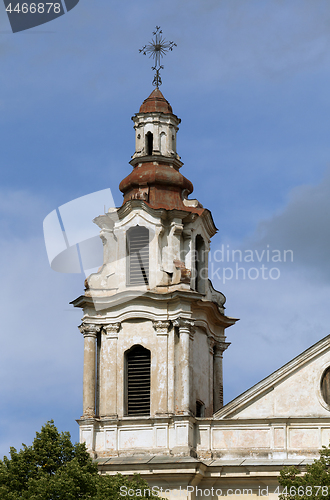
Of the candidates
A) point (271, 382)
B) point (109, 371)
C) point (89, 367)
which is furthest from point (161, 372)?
point (271, 382)

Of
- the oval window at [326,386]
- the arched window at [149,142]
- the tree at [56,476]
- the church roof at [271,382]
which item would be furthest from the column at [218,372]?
the tree at [56,476]

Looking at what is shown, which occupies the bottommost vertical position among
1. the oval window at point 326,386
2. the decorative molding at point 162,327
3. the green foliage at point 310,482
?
the green foliage at point 310,482

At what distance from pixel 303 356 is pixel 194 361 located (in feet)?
11.3

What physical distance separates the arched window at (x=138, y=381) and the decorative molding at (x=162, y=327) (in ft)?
2.48

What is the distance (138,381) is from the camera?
35.7m

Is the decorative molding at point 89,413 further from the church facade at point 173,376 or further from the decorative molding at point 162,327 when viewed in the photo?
the decorative molding at point 162,327

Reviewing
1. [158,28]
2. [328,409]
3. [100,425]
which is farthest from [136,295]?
[158,28]

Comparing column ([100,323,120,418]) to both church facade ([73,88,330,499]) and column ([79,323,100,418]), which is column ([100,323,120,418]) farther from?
column ([79,323,100,418])

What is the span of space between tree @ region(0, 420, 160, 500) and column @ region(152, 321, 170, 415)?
405 cm

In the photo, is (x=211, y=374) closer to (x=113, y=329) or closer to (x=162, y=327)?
(x=162, y=327)

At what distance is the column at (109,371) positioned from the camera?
35312mm

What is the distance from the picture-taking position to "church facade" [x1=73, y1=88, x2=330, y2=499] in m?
34.0

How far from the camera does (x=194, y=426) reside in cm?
3472

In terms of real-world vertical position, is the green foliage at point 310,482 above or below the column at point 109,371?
below
